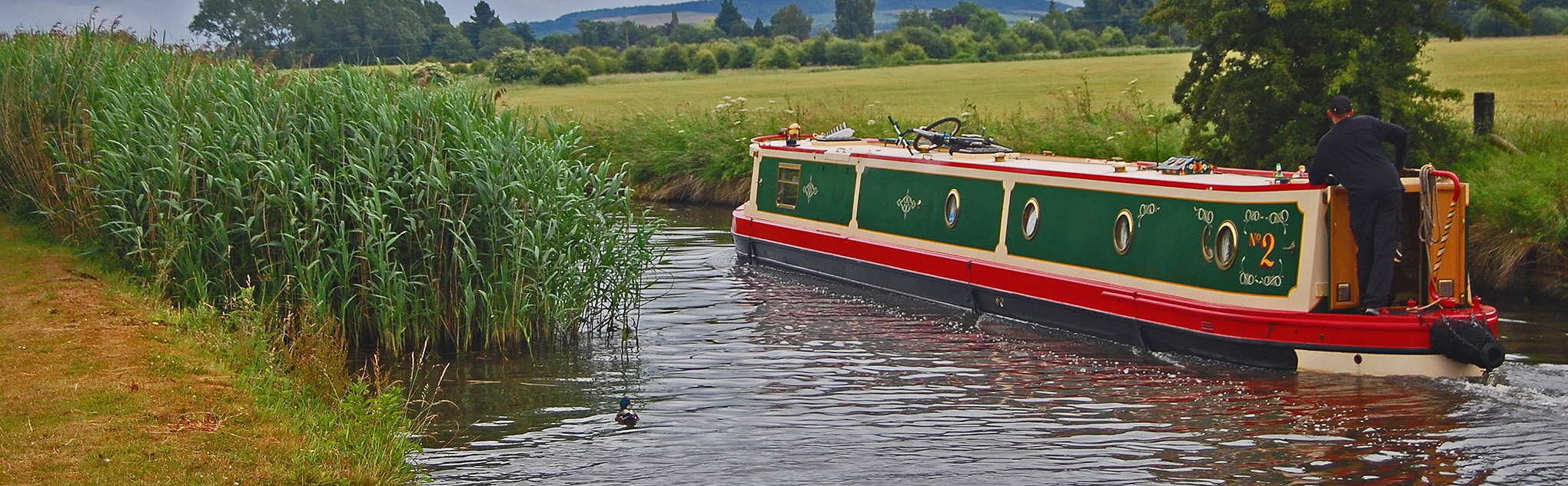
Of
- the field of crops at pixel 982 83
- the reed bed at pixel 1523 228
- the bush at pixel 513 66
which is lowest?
the reed bed at pixel 1523 228

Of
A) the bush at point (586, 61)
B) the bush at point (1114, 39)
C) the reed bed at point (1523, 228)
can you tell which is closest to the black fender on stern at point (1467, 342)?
the reed bed at point (1523, 228)

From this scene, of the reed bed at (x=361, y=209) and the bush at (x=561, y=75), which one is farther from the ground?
the bush at (x=561, y=75)

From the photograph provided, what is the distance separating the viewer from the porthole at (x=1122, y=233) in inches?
486

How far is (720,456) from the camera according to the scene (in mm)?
8688

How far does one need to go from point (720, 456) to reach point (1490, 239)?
361 inches

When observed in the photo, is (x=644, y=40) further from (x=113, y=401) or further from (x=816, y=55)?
(x=113, y=401)

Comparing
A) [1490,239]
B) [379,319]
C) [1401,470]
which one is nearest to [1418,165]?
[1490,239]

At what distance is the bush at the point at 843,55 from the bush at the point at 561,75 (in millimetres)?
14431

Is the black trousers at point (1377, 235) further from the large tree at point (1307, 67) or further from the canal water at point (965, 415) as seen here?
the large tree at point (1307, 67)

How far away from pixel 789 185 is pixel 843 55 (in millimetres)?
50349

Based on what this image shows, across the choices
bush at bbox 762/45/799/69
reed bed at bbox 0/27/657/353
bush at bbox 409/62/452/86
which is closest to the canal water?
reed bed at bbox 0/27/657/353

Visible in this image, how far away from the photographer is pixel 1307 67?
15969mm

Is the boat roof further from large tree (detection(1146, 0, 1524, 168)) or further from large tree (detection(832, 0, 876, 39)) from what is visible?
large tree (detection(832, 0, 876, 39))

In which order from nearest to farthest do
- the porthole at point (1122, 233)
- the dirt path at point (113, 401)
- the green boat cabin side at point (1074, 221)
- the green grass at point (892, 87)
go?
the dirt path at point (113, 401) → the green boat cabin side at point (1074, 221) → the porthole at point (1122, 233) → the green grass at point (892, 87)
